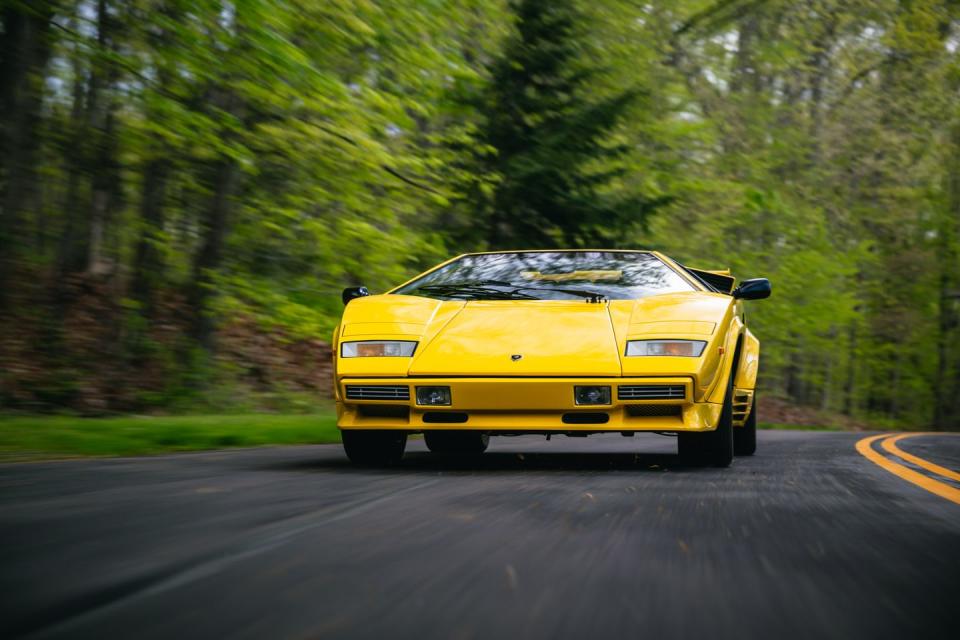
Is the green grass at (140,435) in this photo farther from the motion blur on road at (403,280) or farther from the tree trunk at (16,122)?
the tree trunk at (16,122)

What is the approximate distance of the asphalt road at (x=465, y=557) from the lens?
1963mm

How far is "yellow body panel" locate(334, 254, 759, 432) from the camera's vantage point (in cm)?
504

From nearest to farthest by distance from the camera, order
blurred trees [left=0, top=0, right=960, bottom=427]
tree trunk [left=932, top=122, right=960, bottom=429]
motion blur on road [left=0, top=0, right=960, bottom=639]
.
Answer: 1. motion blur on road [left=0, top=0, right=960, bottom=639]
2. blurred trees [left=0, top=0, right=960, bottom=427]
3. tree trunk [left=932, top=122, right=960, bottom=429]

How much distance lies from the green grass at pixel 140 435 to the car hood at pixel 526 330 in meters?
1.96

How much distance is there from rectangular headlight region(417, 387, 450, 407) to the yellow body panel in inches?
1.1

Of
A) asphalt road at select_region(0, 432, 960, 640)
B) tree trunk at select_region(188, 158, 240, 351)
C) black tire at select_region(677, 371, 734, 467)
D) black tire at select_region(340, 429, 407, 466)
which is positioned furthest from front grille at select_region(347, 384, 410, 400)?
tree trunk at select_region(188, 158, 240, 351)

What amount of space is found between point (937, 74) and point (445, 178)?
58.8ft

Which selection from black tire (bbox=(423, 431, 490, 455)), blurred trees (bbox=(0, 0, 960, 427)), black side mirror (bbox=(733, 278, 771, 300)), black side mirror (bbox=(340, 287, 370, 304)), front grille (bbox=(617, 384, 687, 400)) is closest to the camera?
front grille (bbox=(617, 384, 687, 400))

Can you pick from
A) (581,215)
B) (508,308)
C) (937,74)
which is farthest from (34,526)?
(937,74)

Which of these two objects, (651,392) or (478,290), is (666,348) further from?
(478,290)

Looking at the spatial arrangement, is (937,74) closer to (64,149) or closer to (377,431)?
(64,149)

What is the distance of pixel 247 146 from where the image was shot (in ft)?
30.4

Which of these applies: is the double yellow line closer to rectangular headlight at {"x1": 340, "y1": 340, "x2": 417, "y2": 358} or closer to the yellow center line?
the yellow center line

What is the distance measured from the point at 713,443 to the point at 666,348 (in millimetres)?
747
